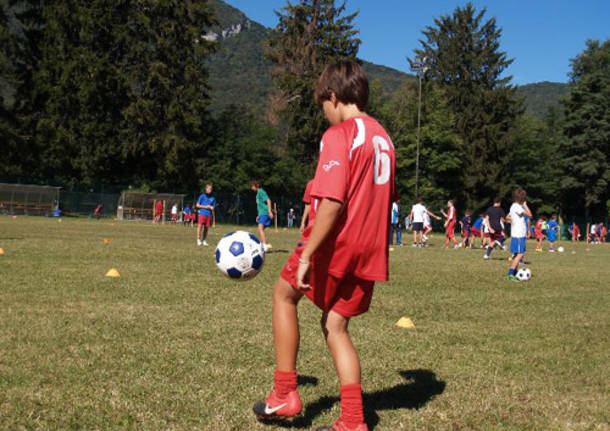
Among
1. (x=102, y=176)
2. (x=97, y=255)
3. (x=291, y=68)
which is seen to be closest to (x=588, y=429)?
(x=97, y=255)

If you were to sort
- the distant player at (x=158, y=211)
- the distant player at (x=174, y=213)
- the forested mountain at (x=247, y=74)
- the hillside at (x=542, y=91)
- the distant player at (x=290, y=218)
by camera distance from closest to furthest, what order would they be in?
the distant player at (x=158, y=211), the distant player at (x=174, y=213), the distant player at (x=290, y=218), the forested mountain at (x=247, y=74), the hillside at (x=542, y=91)

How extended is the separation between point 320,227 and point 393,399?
1.71 metres

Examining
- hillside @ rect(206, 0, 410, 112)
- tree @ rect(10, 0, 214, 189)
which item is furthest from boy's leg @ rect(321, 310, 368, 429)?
hillside @ rect(206, 0, 410, 112)

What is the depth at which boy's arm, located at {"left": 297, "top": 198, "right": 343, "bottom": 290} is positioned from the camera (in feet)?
11.3

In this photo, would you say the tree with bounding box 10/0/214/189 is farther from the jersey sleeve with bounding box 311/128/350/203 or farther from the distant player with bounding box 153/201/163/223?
the jersey sleeve with bounding box 311/128/350/203

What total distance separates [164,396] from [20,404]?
34.8 inches

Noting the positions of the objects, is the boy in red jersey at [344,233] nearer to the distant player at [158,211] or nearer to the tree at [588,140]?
the distant player at [158,211]

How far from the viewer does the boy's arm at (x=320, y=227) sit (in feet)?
11.3

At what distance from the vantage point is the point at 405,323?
24.2 ft

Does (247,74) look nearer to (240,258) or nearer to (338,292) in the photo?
(240,258)

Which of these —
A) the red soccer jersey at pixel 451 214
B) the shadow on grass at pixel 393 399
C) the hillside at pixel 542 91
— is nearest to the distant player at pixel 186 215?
the red soccer jersey at pixel 451 214

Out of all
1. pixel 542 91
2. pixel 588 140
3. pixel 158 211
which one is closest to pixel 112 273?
pixel 158 211

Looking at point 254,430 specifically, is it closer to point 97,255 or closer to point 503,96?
point 97,255

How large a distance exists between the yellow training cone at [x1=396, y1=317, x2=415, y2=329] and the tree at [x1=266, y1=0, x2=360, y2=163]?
4600 cm
